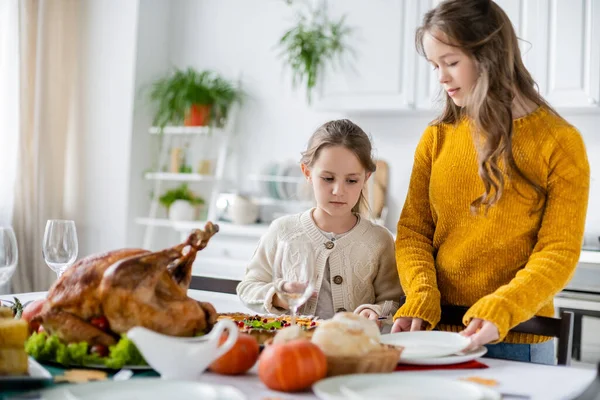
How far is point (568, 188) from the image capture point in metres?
1.48

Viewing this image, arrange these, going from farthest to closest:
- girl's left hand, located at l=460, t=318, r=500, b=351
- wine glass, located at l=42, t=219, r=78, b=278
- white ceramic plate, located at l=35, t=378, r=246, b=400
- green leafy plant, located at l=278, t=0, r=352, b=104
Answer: green leafy plant, located at l=278, t=0, r=352, b=104
wine glass, located at l=42, t=219, r=78, b=278
girl's left hand, located at l=460, t=318, r=500, b=351
white ceramic plate, located at l=35, t=378, r=246, b=400

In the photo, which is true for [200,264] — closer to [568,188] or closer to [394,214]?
[394,214]

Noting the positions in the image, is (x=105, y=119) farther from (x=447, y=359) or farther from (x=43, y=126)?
(x=447, y=359)

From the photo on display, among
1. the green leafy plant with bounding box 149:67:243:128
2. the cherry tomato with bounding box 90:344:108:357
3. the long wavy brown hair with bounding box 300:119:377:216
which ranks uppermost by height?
the green leafy plant with bounding box 149:67:243:128

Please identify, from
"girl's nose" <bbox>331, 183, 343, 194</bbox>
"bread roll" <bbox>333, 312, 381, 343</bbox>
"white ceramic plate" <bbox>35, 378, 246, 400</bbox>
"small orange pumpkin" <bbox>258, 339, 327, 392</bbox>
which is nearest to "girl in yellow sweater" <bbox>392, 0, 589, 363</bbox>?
"girl's nose" <bbox>331, 183, 343, 194</bbox>

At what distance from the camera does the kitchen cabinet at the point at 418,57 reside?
322 centimetres

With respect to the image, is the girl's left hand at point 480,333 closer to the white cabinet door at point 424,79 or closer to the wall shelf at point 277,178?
the white cabinet door at point 424,79

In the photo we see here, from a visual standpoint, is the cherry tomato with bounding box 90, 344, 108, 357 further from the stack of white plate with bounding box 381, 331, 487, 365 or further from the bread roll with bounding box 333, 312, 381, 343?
the stack of white plate with bounding box 381, 331, 487, 365

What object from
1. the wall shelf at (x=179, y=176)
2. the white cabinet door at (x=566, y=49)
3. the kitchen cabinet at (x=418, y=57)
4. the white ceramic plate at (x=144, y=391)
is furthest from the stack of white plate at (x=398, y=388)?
the wall shelf at (x=179, y=176)

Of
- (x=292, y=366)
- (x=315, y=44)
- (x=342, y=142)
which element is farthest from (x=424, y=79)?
(x=292, y=366)

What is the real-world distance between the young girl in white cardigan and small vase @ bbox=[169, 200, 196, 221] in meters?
2.38

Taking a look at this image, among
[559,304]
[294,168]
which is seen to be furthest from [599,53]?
[294,168]

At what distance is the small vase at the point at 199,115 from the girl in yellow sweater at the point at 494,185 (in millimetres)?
2819

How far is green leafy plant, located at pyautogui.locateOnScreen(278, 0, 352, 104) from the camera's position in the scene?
3.82 meters
